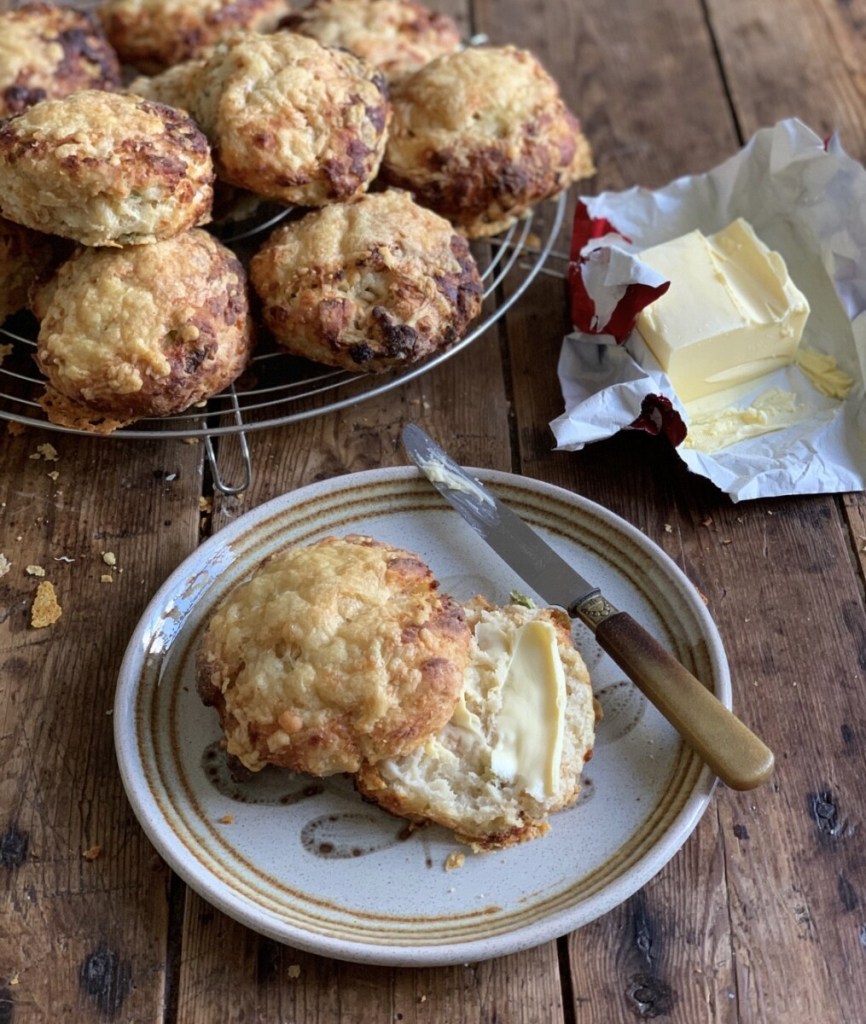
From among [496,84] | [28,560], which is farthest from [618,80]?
[28,560]

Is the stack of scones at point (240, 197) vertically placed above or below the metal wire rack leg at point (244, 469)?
above

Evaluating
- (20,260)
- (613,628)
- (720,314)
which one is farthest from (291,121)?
(613,628)

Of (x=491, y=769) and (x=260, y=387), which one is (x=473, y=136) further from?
(x=491, y=769)

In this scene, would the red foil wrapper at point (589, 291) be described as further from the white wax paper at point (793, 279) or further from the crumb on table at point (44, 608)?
the crumb on table at point (44, 608)

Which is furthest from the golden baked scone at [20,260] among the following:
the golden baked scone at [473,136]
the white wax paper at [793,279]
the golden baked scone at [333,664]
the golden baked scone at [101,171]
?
the white wax paper at [793,279]

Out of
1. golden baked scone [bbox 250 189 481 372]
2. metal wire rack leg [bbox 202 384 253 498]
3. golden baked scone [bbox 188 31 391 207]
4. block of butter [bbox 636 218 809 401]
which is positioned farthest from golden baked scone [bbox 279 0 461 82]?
metal wire rack leg [bbox 202 384 253 498]
